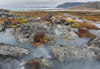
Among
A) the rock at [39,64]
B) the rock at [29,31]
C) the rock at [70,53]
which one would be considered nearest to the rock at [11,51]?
the rock at [39,64]

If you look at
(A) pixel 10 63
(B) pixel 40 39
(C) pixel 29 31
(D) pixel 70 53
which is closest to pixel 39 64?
(A) pixel 10 63

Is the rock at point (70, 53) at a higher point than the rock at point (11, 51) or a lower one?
lower

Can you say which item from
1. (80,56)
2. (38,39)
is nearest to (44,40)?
(38,39)

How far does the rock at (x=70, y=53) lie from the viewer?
10.1 meters

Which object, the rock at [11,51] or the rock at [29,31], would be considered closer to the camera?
→ the rock at [11,51]

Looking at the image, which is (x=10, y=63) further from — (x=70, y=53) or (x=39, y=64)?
(x=70, y=53)

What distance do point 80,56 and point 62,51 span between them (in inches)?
95.4

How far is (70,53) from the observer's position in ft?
33.7

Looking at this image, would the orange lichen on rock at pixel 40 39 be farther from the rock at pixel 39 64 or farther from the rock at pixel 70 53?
the rock at pixel 39 64

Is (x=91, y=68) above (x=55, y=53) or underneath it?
underneath

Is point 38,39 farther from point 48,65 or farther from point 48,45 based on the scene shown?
point 48,65

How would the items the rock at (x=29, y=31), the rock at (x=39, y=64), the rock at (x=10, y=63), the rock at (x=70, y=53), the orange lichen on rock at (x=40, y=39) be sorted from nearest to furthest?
the rock at (x=39, y=64)
the rock at (x=10, y=63)
the rock at (x=70, y=53)
the orange lichen on rock at (x=40, y=39)
the rock at (x=29, y=31)

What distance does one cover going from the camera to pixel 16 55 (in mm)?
10391

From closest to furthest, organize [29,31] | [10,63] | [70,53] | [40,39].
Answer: [10,63] < [70,53] < [40,39] < [29,31]
